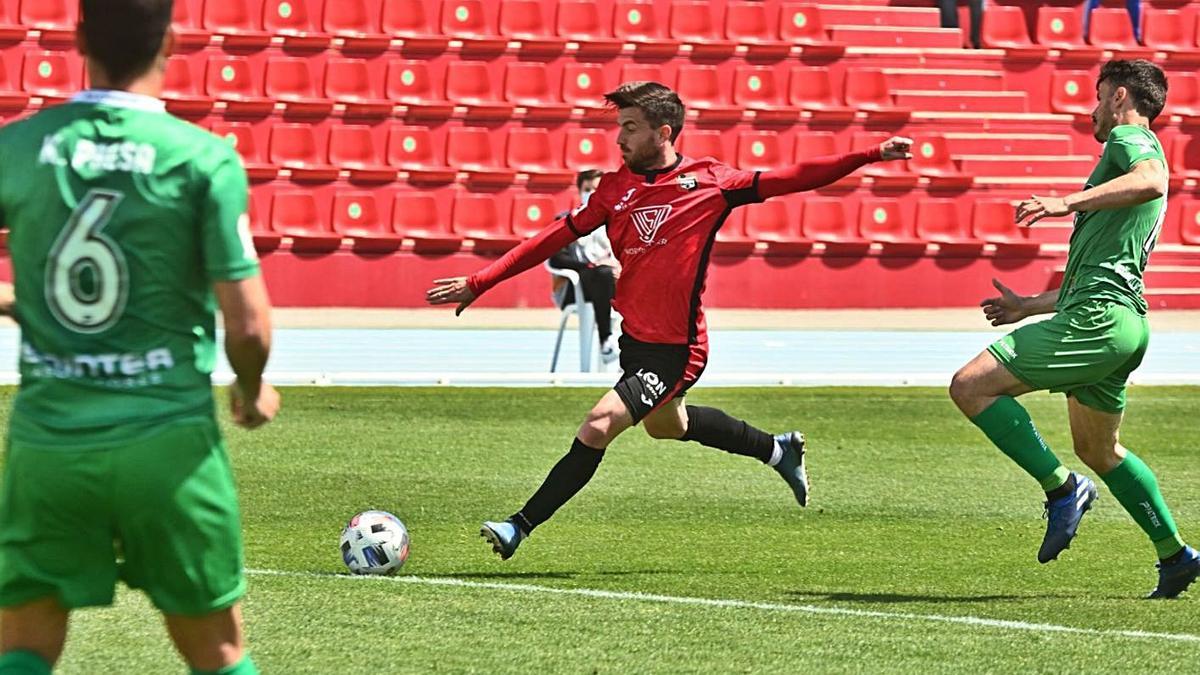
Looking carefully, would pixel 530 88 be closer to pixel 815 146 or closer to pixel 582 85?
pixel 582 85

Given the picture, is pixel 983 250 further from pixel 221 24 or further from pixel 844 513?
pixel 844 513

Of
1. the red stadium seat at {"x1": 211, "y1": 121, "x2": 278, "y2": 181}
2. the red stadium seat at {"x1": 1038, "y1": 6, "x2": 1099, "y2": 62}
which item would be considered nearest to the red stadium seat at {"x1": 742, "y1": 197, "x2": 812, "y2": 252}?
the red stadium seat at {"x1": 211, "y1": 121, "x2": 278, "y2": 181}

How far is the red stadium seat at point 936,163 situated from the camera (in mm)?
23844

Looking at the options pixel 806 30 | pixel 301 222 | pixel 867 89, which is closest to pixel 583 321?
pixel 301 222

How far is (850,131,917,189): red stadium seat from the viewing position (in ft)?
77.6

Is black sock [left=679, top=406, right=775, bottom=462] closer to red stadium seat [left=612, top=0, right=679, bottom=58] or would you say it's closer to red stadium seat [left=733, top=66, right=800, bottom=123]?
red stadium seat [left=733, top=66, right=800, bottom=123]

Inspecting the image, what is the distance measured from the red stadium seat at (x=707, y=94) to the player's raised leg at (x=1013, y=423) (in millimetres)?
16824

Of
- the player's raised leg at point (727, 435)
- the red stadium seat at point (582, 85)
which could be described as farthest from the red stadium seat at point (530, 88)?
the player's raised leg at point (727, 435)

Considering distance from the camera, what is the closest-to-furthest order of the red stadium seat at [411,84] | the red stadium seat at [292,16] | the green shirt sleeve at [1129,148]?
the green shirt sleeve at [1129,148] < the red stadium seat at [411,84] < the red stadium seat at [292,16]

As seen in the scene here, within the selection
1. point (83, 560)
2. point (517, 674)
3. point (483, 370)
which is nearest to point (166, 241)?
point (83, 560)

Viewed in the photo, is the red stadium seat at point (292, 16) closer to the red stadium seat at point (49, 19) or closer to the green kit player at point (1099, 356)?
the red stadium seat at point (49, 19)

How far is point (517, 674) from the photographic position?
18.6 ft

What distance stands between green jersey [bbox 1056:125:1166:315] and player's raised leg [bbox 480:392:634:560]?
5.96ft

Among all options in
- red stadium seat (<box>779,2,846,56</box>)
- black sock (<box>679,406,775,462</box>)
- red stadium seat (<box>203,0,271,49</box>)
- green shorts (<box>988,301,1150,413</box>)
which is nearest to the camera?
green shorts (<box>988,301,1150,413</box>)
